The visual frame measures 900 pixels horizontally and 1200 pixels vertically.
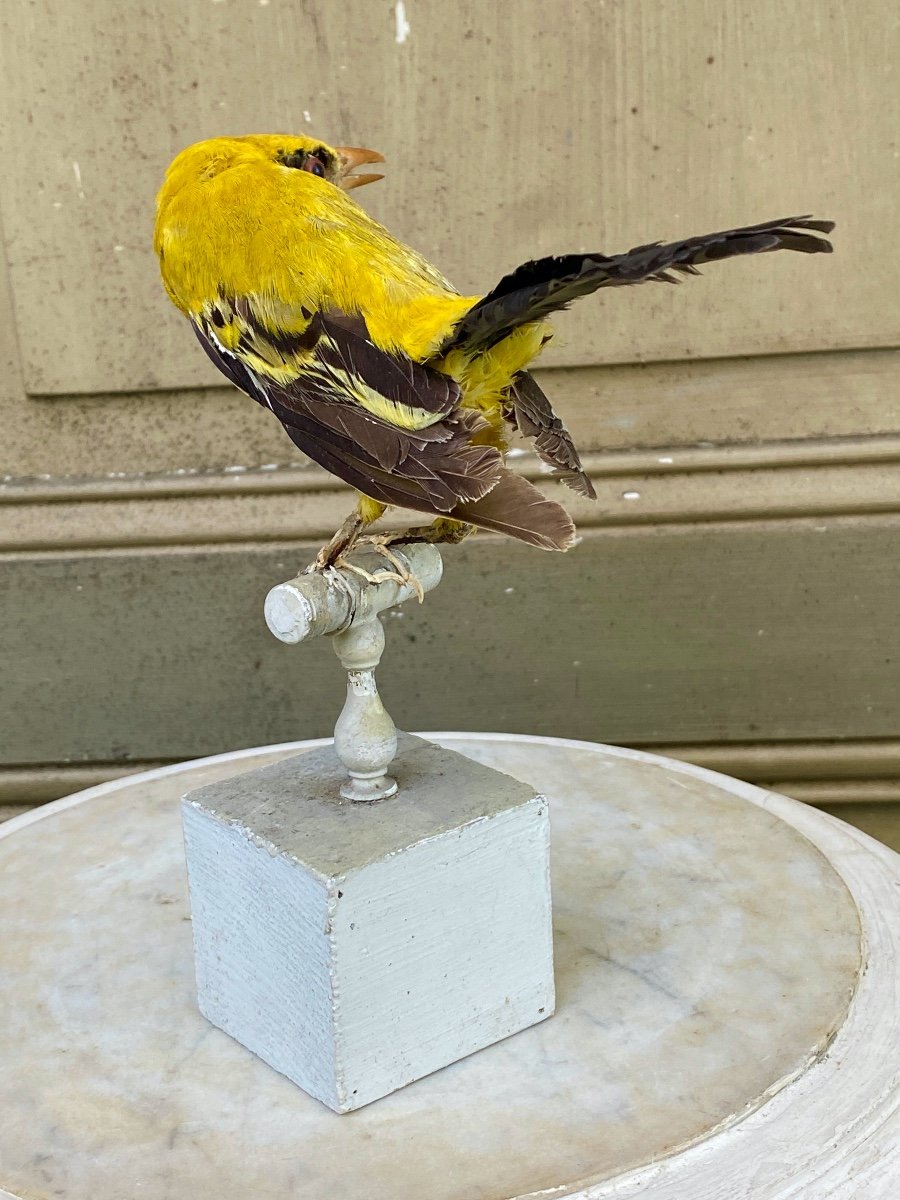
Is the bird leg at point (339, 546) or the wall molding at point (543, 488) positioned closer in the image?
the bird leg at point (339, 546)

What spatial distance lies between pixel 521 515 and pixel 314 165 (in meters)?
0.39

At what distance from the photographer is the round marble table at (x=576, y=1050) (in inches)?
25.8

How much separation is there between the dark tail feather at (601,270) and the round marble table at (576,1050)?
48 cm

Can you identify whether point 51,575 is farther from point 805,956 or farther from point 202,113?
point 805,956

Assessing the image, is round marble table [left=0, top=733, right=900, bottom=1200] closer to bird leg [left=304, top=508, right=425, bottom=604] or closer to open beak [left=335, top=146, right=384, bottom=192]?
bird leg [left=304, top=508, right=425, bottom=604]

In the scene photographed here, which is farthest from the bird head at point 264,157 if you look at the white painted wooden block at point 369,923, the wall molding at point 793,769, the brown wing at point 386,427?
the wall molding at point 793,769

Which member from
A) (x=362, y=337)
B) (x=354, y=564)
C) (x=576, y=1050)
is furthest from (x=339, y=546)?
(x=576, y=1050)

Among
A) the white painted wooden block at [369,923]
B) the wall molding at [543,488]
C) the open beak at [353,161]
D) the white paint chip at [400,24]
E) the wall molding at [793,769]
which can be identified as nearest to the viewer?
the white painted wooden block at [369,923]

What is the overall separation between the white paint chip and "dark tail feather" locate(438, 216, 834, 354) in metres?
0.89

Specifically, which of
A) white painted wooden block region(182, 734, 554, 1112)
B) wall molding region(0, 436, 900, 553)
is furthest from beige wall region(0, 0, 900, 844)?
white painted wooden block region(182, 734, 554, 1112)

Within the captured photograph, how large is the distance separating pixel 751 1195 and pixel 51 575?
132 cm

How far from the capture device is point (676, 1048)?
0.75 meters

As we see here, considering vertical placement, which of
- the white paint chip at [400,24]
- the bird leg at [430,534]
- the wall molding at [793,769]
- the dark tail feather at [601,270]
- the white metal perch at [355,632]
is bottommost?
the wall molding at [793,769]

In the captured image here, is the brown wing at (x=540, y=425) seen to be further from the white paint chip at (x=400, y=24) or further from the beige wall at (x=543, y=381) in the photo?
the white paint chip at (x=400, y=24)
